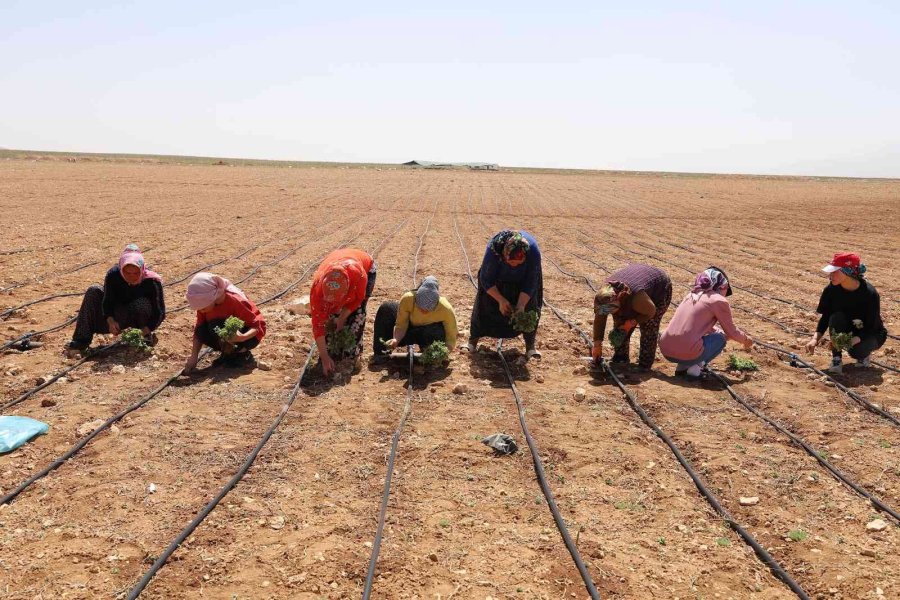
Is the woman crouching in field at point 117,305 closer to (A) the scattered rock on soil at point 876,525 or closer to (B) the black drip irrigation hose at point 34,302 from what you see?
(B) the black drip irrigation hose at point 34,302

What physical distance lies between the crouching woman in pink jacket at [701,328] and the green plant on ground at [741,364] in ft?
0.91

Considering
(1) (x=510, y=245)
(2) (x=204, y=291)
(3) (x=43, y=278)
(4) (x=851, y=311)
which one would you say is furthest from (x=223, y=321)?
(4) (x=851, y=311)

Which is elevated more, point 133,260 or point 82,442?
point 133,260

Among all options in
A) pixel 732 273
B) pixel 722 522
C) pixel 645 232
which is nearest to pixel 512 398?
pixel 722 522

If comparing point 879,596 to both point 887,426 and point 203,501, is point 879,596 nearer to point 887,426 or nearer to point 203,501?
point 887,426

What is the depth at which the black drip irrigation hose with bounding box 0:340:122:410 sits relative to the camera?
4711 mm

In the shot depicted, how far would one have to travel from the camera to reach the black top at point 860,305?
5.43 meters

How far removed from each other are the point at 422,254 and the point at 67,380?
702cm

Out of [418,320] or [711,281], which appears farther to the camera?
[418,320]

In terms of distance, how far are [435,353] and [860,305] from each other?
339cm

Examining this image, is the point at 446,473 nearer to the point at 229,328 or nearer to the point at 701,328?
the point at 229,328

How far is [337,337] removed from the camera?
5352 mm

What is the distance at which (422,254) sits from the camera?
1161cm

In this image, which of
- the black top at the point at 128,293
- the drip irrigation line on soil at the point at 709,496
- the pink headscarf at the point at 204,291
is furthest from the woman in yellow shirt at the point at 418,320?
the black top at the point at 128,293
